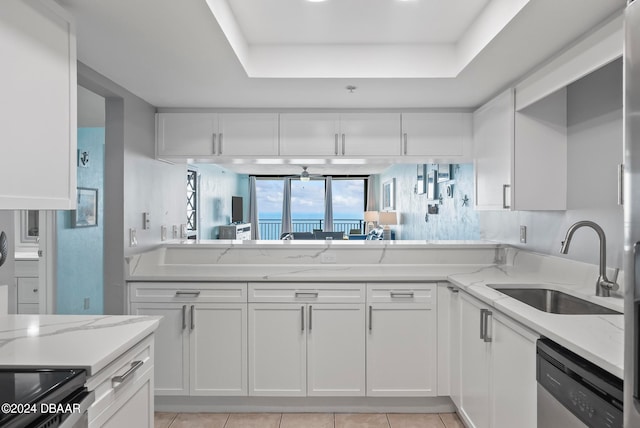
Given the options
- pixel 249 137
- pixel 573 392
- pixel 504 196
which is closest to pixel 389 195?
pixel 249 137

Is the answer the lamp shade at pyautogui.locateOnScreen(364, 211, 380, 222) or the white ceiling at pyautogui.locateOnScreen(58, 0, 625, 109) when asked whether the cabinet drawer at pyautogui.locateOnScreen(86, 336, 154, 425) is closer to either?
the white ceiling at pyautogui.locateOnScreen(58, 0, 625, 109)

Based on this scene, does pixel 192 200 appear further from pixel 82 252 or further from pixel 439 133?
pixel 439 133

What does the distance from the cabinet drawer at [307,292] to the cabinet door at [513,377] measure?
922mm

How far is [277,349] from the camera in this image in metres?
2.55

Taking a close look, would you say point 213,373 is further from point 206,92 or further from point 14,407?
point 206,92

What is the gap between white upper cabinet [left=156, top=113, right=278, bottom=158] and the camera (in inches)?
118

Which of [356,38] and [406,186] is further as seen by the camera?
[406,186]

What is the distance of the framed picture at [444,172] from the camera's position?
14.0 ft

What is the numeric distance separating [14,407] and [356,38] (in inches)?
88.5

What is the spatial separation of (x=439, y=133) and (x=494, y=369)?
5.85ft

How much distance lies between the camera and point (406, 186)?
690 centimetres

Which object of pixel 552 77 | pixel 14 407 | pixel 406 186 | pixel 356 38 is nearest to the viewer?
pixel 14 407

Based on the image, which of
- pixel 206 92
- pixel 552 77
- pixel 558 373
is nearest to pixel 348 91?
pixel 206 92

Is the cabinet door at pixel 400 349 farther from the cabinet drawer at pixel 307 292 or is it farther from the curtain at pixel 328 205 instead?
A: the curtain at pixel 328 205
